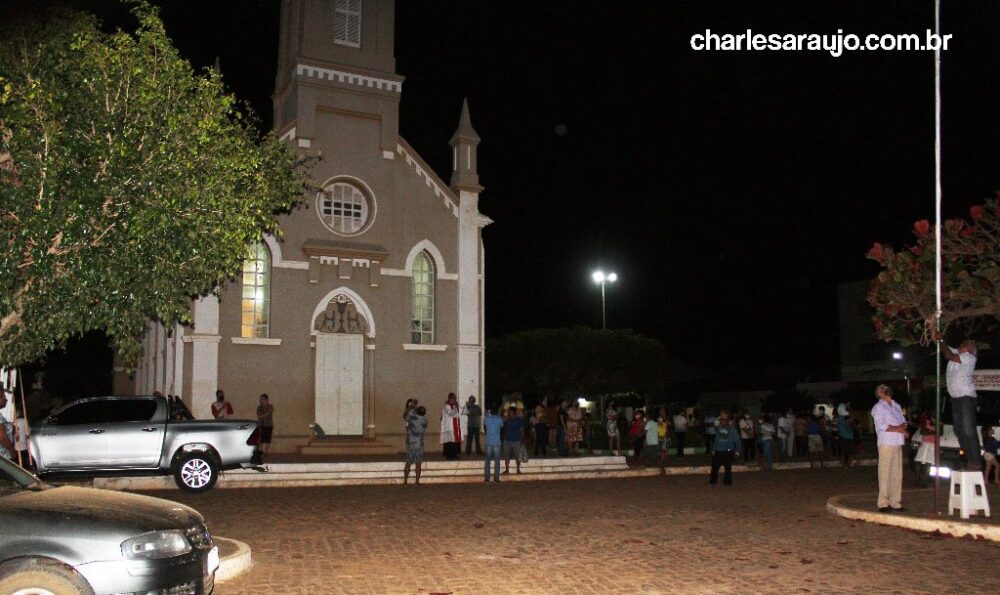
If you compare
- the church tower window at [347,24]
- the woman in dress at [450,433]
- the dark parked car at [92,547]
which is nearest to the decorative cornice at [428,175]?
the church tower window at [347,24]

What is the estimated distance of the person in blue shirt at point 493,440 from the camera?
62.1 ft

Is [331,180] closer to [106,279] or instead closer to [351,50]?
[351,50]

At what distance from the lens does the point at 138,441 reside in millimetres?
15531

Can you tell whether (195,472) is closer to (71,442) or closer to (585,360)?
(71,442)

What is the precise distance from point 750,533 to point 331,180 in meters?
17.2

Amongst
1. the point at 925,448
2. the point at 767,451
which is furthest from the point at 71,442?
the point at 767,451

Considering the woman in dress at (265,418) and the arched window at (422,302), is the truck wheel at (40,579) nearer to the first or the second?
the woman in dress at (265,418)

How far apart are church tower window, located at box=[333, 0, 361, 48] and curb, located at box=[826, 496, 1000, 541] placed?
18.7 metres

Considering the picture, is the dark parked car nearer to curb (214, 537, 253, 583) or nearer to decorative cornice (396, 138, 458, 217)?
curb (214, 537, 253, 583)

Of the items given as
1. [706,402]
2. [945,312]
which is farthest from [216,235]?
[706,402]

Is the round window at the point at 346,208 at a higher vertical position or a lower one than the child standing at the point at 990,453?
higher

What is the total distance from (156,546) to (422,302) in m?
20.3

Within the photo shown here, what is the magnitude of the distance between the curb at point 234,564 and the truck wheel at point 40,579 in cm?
252

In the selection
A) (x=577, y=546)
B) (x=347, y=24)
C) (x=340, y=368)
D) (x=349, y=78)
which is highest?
(x=347, y=24)
